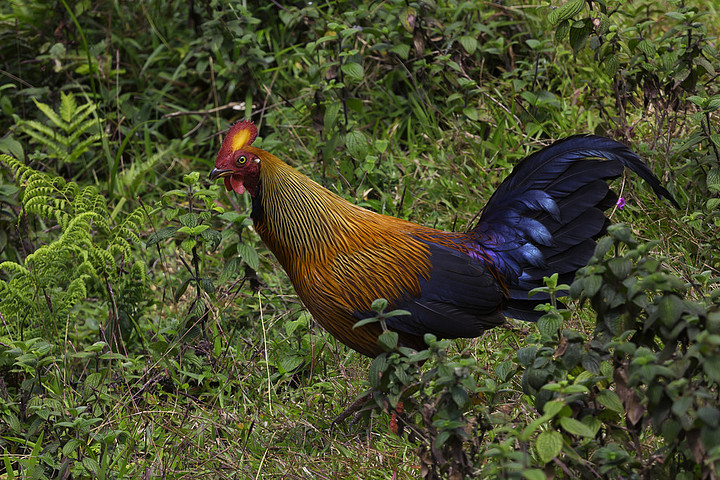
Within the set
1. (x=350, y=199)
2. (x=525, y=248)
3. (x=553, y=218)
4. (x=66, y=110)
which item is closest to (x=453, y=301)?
(x=525, y=248)

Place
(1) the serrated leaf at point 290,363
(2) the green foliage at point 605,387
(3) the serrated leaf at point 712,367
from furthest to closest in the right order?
(1) the serrated leaf at point 290,363 → (2) the green foliage at point 605,387 → (3) the serrated leaf at point 712,367

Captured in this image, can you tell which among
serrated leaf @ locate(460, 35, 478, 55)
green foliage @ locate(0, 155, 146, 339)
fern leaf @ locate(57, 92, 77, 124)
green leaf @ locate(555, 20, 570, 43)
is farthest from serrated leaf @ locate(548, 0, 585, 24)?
fern leaf @ locate(57, 92, 77, 124)

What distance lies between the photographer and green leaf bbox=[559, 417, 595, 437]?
2.37 meters

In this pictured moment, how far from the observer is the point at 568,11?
398cm

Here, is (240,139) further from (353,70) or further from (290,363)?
(353,70)

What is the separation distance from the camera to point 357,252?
3.65 meters

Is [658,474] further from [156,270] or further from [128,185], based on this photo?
[128,185]

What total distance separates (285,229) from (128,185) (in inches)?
103

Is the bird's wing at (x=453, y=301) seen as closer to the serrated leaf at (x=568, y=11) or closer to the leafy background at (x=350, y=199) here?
the leafy background at (x=350, y=199)

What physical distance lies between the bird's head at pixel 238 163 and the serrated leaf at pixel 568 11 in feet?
5.48

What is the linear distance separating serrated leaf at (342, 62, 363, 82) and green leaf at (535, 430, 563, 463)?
2.95 m

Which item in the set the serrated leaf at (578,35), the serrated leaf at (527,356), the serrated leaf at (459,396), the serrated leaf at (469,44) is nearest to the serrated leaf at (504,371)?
the serrated leaf at (527,356)

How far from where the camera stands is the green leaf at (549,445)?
7.70 ft

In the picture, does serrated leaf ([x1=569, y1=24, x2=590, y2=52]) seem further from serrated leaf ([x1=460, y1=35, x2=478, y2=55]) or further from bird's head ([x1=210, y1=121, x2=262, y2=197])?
bird's head ([x1=210, y1=121, x2=262, y2=197])
